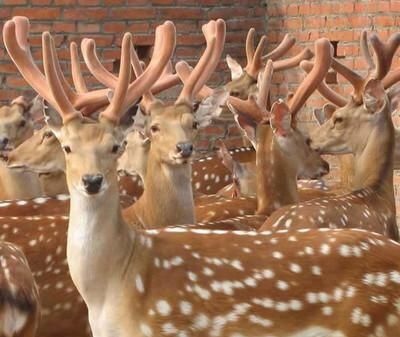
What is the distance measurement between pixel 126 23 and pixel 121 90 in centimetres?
521

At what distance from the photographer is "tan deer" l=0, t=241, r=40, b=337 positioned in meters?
4.83

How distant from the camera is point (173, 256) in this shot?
17.1 ft

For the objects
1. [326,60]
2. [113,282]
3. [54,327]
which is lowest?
[54,327]

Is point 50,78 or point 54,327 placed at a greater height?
point 50,78

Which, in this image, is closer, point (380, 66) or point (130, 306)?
point (130, 306)

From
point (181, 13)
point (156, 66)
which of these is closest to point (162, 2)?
point (181, 13)

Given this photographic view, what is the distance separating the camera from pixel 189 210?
684 cm

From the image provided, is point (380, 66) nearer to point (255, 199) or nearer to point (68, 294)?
point (255, 199)

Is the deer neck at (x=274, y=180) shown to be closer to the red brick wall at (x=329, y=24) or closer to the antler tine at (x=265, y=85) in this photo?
the antler tine at (x=265, y=85)

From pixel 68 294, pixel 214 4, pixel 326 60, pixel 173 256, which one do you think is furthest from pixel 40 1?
pixel 173 256

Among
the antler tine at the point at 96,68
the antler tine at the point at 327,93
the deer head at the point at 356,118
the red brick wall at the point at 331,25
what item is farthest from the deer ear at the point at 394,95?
the red brick wall at the point at 331,25

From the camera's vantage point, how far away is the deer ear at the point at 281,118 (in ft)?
23.7

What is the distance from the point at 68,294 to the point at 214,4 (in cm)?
536

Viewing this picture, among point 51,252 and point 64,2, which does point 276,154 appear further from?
point 64,2
